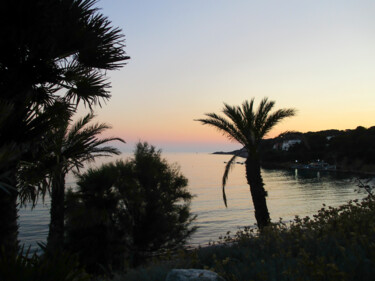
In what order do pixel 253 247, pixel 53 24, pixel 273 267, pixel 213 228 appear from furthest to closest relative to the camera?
pixel 213 228 < pixel 253 247 < pixel 53 24 < pixel 273 267

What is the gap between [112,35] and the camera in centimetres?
698

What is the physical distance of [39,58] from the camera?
243 inches

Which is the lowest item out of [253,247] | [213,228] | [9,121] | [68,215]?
[213,228]

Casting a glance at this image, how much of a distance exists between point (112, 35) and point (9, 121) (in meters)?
3.20

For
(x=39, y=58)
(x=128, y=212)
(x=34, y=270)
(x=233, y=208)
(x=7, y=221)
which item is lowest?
(x=233, y=208)

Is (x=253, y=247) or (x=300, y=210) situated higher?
(x=253, y=247)

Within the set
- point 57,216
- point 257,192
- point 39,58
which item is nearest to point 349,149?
point 257,192

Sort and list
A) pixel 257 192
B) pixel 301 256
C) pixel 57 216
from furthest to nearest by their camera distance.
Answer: pixel 257 192
pixel 57 216
pixel 301 256

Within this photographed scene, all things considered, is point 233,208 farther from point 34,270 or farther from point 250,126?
point 34,270

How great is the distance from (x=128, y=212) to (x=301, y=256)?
1823 centimetres

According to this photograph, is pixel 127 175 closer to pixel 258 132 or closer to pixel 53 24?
pixel 258 132

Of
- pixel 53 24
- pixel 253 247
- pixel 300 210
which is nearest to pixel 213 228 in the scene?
pixel 300 210

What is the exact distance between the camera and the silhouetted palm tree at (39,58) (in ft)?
17.1

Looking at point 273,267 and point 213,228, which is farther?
point 213,228
